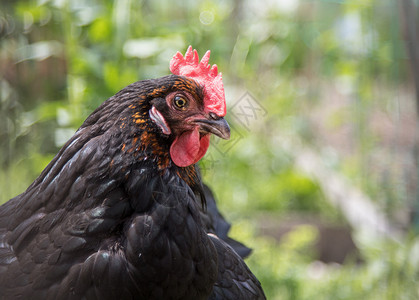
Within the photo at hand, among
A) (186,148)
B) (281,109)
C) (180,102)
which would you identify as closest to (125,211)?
(186,148)

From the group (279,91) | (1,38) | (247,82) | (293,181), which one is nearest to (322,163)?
(293,181)

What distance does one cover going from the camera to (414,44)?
7.13 feet

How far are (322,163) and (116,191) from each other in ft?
13.5

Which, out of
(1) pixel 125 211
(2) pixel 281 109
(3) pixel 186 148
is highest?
(3) pixel 186 148

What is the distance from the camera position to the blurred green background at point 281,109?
9.93ft

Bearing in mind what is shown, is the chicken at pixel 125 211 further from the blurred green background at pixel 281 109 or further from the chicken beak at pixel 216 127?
the blurred green background at pixel 281 109

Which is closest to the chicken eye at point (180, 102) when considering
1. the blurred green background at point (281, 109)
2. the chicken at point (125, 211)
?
the chicken at point (125, 211)

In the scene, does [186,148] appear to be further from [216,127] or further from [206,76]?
[206,76]

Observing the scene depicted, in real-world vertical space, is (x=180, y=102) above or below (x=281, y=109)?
above

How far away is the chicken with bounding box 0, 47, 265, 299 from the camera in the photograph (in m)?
1.42

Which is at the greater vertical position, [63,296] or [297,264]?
[63,296]

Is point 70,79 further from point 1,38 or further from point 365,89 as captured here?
point 365,89

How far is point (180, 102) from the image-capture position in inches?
59.1

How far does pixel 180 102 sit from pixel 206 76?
0.68 feet
